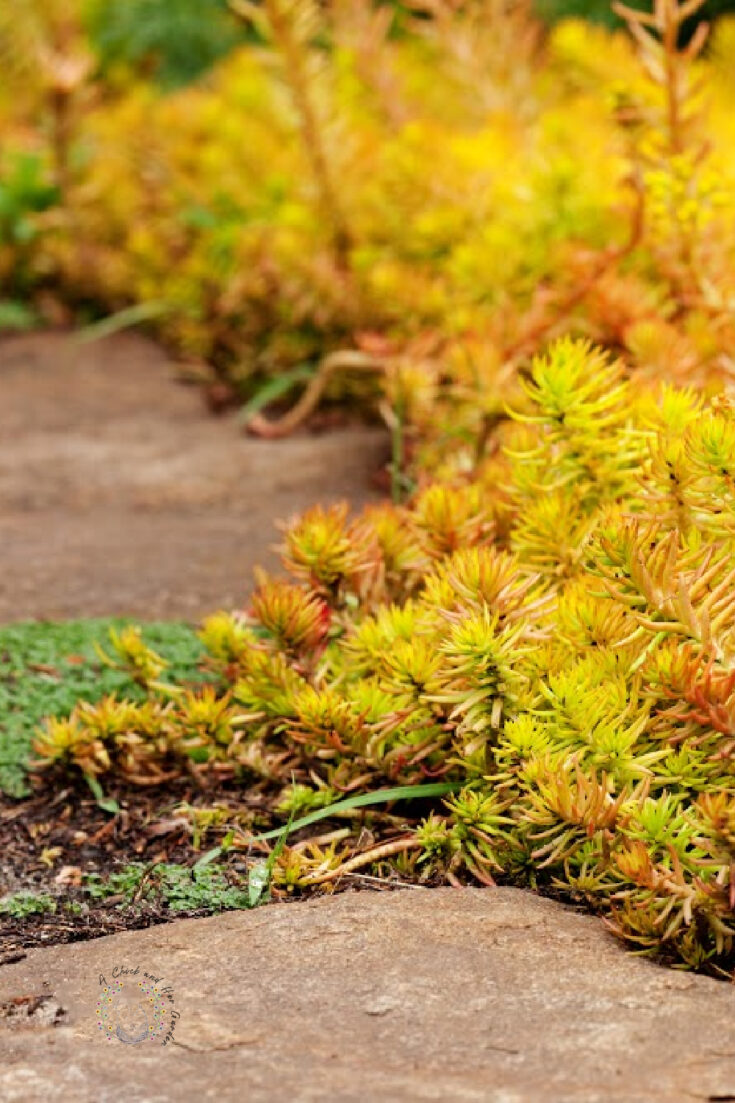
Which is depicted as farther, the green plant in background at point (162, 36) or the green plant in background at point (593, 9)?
the green plant in background at point (162, 36)

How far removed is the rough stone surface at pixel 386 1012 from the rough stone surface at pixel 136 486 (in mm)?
1082

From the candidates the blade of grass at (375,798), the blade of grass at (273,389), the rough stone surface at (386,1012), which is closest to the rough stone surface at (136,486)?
the blade of grass at (273,389)

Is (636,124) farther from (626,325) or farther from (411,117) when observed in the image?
(411,117)

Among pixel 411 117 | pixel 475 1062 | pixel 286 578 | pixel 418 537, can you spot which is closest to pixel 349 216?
pixel 411 117

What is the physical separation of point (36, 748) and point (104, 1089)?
34.0 inches

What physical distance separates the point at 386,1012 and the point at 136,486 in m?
2.19

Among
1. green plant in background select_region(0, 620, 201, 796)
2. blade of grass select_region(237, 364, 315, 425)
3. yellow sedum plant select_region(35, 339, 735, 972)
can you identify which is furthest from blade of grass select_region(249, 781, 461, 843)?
blade of grass select_region(237, 364, 315, 425)

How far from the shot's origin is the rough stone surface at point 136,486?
2.85 meters

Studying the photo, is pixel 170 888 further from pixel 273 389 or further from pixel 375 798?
pixel 273 389

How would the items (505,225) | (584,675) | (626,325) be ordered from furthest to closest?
(505,225) → (626,325) → (584,675)

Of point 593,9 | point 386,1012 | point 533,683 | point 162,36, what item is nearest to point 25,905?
point 386,1012

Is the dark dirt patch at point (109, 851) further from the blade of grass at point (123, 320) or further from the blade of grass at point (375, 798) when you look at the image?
the blade of grass at point (123, 320)

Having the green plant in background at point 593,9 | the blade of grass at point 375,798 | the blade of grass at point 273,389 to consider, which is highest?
the green plant in background at point 593,9

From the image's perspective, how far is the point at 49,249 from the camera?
16.8 feet
